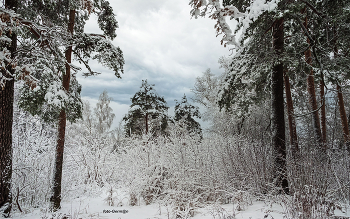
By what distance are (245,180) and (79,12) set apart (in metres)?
7.43

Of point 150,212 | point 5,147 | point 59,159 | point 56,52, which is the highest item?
point 56,52

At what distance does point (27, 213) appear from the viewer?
18.4 ft

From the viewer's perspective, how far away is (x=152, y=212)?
5352 mm

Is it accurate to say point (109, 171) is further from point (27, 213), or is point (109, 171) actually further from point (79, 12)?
point (79, 12)

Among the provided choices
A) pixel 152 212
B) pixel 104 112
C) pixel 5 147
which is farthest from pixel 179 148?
pixel 104 112

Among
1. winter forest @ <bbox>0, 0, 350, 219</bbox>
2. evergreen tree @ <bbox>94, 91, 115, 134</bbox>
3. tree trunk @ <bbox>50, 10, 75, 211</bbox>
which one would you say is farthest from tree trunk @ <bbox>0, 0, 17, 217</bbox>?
evergreen tree @ <bbox>94, 91, 115, 134</bbox>

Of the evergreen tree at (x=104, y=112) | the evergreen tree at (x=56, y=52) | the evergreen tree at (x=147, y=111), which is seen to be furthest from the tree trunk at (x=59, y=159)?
the evergreen tree at (x=104, y=112)

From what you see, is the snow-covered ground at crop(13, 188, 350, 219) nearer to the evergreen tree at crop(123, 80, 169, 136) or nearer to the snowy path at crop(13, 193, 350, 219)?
the snowy path at crop(13, 193, 350, 219)

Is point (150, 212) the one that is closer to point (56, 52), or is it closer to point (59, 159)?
point (59, 159)


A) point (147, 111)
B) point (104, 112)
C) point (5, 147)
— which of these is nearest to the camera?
point (5, 147)

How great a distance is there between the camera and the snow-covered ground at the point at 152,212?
13.3 ft

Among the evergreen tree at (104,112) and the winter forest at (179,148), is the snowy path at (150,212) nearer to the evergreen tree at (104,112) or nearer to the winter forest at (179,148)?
the winter forest at (179,148)

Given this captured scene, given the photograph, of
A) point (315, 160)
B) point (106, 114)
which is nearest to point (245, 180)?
point (315, 160)

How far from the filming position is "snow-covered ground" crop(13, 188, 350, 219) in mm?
4061
